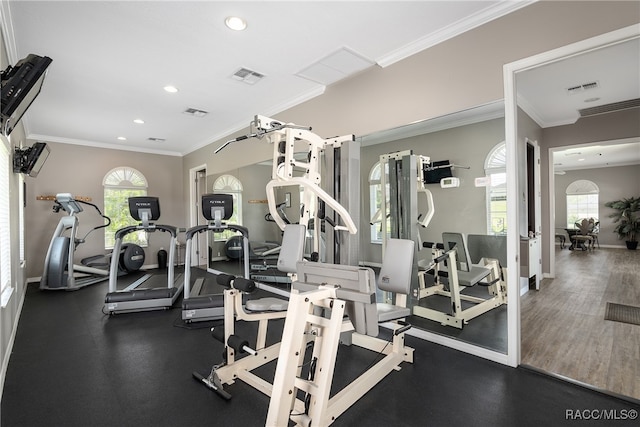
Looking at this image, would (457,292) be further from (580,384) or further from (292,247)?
(292,247)

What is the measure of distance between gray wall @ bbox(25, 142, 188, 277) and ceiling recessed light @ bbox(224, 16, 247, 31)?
5756 mm

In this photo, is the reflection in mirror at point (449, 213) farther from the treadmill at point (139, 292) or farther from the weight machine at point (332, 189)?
the treadmill at point (139, 292)

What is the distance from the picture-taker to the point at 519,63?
231 cm

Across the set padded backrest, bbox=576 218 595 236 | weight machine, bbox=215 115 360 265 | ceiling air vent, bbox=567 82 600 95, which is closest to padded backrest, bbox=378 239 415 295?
weight machine, bbox=215 115 360 265

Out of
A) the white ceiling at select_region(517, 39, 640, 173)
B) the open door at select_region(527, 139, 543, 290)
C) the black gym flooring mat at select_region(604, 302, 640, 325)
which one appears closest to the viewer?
the white ceiling at select_region(517, 39, 640, 173)

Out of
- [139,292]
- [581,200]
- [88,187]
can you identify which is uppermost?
[88,187]

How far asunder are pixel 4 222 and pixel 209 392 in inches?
90.9

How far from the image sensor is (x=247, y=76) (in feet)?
11.8

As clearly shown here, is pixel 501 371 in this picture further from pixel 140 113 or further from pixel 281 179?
pixel 140 113

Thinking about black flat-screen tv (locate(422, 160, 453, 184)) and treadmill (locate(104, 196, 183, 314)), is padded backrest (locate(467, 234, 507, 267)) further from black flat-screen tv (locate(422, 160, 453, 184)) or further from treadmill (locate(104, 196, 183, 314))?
treadmill (locate(104, 196, 183, 314))

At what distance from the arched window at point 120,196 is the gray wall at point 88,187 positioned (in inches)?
3.9

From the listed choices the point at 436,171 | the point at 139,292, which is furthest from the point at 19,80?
the point at 436,171

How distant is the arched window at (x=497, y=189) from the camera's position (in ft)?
8.18

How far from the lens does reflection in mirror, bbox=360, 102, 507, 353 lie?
8.61ft
